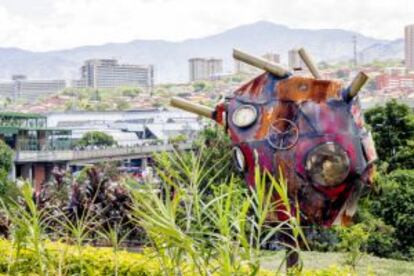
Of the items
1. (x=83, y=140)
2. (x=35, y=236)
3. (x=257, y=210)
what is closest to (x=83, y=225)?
(x=35, y=236)

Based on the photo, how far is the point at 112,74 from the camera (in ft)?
602

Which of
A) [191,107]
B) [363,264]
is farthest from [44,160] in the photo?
[191,107]

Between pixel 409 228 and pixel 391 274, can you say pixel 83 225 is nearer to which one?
pixel 391 274

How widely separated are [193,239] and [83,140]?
5611 cm

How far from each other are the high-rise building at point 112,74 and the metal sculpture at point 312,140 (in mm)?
164819

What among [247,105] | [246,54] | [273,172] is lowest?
[273,172]

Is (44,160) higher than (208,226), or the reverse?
(208,226)

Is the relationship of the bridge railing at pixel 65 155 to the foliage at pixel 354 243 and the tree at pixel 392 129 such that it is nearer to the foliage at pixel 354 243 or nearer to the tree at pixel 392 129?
the tree at pixel 392 129

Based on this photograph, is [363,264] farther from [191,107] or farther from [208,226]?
[208,226]

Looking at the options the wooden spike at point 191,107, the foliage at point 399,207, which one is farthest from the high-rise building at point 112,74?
the wooden spike at point 191,107

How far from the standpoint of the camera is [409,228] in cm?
1148

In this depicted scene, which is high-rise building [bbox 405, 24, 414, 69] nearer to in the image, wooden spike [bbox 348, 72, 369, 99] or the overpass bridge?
the overpass bridge

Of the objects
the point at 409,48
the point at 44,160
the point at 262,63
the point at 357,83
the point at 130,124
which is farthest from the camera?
the point at 409,48

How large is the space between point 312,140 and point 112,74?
180m
